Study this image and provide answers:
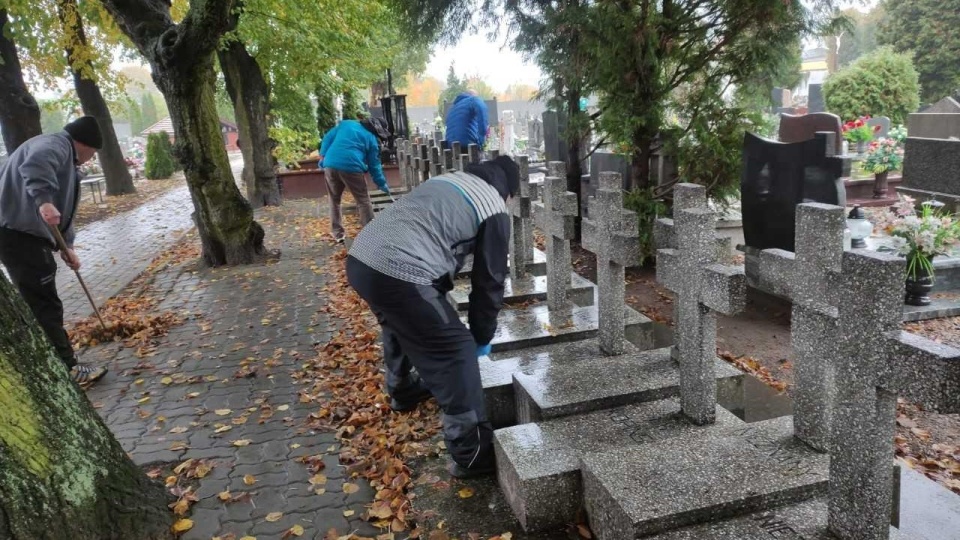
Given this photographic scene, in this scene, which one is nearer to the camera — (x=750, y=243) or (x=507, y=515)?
(x=507, y=515)

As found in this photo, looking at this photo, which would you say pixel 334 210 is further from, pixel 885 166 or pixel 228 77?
pixel 885 166

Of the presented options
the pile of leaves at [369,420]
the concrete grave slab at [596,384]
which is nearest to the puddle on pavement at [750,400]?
the concrete grave slab at [596,384]

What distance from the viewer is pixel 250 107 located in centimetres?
1457

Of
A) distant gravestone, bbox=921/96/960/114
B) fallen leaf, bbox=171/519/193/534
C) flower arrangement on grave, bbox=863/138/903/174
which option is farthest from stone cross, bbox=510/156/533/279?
distant gravestone, bbox=921/96/960/114

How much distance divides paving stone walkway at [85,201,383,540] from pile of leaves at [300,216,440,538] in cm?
9

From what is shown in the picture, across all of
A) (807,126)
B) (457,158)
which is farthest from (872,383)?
(807,126)

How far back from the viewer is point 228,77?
1437 centimetres

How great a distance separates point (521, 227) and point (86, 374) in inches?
137

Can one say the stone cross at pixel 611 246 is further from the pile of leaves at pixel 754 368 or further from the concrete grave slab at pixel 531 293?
the pile of leaves at pixel 754 368

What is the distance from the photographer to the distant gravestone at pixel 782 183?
18.4ft

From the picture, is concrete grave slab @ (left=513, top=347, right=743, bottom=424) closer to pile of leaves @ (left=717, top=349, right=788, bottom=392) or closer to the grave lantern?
pile of leaves @ (left=717, top=349, right=788, bottom=392)

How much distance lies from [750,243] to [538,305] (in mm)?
3037

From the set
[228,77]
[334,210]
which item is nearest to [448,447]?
[334,210]

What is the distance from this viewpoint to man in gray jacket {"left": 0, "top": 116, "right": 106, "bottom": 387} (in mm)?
4598
